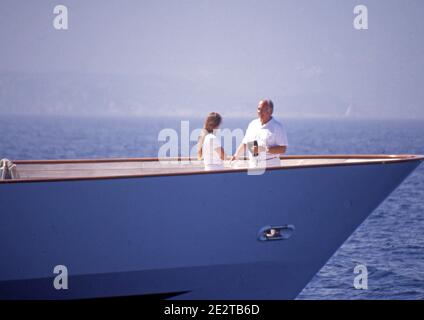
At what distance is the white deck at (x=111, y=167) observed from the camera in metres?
12.7

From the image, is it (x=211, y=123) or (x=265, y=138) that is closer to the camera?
(x=211, y=123)

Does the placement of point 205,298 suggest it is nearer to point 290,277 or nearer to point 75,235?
point 290,277

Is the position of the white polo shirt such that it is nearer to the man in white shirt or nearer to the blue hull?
the man in white shirt

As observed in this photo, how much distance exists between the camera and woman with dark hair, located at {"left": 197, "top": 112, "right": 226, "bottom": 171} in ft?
35.5

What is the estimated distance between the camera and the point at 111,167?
1310cm

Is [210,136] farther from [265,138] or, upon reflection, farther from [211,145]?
[265,138]

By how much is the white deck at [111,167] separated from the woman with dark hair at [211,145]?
55.2 inches

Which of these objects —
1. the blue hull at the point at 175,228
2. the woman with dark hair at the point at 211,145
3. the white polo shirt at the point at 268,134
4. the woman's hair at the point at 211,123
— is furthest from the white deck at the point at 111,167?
the woman's hair at the point at 211,123

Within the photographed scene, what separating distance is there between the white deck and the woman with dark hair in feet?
4.60

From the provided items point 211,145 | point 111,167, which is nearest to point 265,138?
point 211,145

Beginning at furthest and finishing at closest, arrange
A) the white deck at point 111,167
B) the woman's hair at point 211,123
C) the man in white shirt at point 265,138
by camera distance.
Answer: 1. the white deck at point 111,167
2. the man in white shirt at point 265,138
3. the woman's hair at point 211,123

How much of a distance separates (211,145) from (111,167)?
267 cm

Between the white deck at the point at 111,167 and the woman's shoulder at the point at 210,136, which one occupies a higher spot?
the white deck at the point at 111,167

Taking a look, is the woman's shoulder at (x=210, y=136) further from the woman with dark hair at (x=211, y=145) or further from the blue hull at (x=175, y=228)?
the blue hull at (x=175, y=228)
